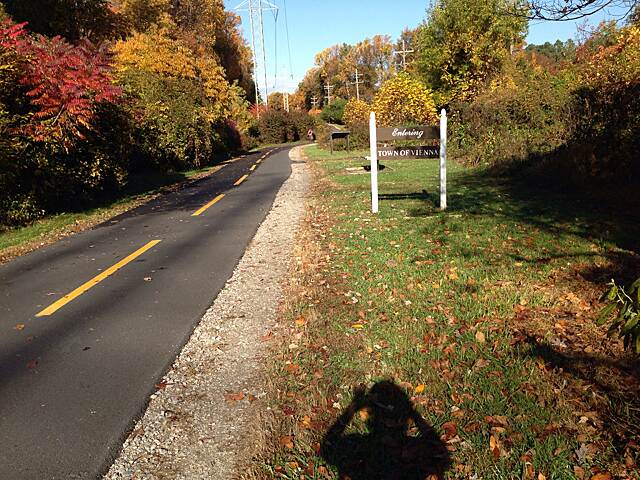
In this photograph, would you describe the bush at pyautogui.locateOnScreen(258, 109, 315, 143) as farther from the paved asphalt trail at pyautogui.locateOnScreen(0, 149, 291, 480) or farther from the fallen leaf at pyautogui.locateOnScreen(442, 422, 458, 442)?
the fallen leaf at pyautogui.locateOnScreen(442, 422, 458, 442)

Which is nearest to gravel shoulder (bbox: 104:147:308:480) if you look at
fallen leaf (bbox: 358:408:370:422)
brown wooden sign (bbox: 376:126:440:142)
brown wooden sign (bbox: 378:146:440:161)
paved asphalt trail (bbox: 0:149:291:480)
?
paved asphalt trail (bbox: 0:149:291:480)

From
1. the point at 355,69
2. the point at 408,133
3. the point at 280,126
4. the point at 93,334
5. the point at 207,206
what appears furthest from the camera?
the point at 355,69

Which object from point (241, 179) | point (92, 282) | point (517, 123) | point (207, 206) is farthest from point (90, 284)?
point (517, 123)

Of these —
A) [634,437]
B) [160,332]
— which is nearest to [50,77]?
[160,332]

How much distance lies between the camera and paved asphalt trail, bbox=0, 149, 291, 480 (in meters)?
2.90

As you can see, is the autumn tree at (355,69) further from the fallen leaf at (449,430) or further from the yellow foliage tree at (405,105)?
the fallen leaf at (449,430)

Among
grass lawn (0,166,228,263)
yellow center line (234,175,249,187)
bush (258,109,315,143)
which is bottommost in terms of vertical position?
grass lawn (0,166,228,263)

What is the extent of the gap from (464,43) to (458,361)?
28.9 metres

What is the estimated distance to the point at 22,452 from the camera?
9.19ft

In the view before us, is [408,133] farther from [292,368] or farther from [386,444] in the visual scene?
[386,444]

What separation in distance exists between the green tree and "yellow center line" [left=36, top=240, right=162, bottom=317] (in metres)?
26.4

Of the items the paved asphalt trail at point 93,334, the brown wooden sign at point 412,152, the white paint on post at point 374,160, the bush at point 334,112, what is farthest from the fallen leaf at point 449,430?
the bush at point 334,112

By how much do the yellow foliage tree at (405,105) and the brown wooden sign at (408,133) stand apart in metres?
16.1

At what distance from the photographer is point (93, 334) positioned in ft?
14.8
